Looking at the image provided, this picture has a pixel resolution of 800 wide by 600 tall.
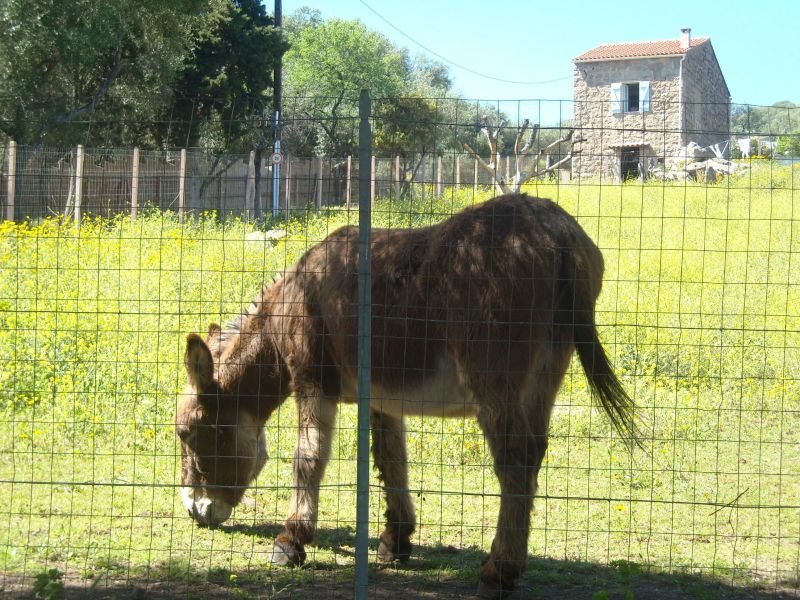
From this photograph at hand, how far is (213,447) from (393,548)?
1423 millimetres

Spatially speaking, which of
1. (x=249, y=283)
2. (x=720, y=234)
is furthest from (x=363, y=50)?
(x=249, y=283)

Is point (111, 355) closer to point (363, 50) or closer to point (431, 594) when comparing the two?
point (431, 594)

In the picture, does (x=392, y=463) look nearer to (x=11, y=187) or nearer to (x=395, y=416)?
(x=395, y=416)

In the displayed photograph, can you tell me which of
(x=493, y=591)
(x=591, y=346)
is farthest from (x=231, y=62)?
(x=493, y=591)

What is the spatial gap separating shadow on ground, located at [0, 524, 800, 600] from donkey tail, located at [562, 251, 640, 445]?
87 cm

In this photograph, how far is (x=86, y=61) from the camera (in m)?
21.5

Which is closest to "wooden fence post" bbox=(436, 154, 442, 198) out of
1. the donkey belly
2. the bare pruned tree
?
the bare pruned tree

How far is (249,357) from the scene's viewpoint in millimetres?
5613

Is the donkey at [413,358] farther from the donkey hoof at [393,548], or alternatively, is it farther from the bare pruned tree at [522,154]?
the bare pruned tree at [522,154]

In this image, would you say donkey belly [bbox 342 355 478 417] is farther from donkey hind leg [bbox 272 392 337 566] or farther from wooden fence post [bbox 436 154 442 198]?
wooden fence post [bbox 436 154 442 198]

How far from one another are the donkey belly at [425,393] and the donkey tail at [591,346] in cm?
75

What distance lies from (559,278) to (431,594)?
2.01m

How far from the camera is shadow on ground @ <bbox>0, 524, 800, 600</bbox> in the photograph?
4.59m

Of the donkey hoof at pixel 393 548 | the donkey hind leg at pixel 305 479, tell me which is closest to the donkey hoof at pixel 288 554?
the donkey hind leg at pixel 305 479
